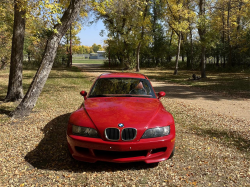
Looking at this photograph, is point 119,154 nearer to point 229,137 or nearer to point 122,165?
point 122,165

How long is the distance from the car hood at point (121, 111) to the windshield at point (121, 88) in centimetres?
26

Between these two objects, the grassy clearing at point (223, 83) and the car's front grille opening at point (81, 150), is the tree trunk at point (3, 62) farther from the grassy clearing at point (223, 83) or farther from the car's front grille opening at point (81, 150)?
the car's front grille opening at point (81, 150)

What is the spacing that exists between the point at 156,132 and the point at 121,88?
1.73m

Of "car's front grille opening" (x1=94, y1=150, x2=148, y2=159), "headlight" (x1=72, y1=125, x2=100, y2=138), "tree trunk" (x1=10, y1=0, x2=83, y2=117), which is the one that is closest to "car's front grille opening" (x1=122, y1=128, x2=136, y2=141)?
"car's front grille opening" (x1=94, y1=150, x2=148, y2=159)

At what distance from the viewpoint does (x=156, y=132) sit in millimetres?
3420

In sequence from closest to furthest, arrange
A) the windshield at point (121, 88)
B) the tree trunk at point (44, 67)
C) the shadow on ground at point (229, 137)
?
the windshield at point (121, 88)
the shadow on ground at point (229, 137)
the tree trunk at point (44, 67)

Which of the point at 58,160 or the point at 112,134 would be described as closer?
the point at 112,134

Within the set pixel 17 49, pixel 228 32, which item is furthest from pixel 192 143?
pixel 228 32

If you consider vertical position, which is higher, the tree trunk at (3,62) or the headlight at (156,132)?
the tree trunk at (3,62)

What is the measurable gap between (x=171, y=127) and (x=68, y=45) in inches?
1475

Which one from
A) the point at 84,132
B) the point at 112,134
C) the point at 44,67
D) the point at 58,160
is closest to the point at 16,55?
the point at 44,67

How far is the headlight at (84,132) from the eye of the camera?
3359 millimetres

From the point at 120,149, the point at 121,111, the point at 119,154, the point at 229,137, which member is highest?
the point at 121,111

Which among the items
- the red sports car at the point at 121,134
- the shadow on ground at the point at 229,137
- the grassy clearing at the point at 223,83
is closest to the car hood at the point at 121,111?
the red sports car at the point at 121,134
